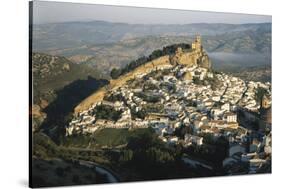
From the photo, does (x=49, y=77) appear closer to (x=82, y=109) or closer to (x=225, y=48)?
(x=82, y=109)

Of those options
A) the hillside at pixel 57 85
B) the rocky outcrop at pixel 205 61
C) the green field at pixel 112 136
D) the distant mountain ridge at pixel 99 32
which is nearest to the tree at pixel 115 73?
the hillside at pixel 57 85

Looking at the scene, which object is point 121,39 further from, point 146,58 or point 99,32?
point 146,58

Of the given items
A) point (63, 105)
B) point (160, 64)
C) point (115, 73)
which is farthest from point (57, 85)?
point (160, 64)

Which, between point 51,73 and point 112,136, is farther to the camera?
point 112,136

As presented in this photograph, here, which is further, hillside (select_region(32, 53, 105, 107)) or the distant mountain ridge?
the distant mountain ridge

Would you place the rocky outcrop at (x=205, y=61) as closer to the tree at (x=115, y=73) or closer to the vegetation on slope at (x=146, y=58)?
the vegetation on slope at (x=146, y=58)

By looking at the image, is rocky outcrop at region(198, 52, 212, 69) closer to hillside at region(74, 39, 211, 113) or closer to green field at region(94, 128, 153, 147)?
hillside at region(74, 39, 211, 113)

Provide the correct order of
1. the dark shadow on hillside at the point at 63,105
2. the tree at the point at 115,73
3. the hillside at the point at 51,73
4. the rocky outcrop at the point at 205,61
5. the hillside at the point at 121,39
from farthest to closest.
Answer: the rocky outcrop at the point at 205,61 < the tree at the point at 115,73 < the hillside at the point at 121,39 < the dark shadow on hillside at the point at 63,105 < the hillside at the point at 51,73

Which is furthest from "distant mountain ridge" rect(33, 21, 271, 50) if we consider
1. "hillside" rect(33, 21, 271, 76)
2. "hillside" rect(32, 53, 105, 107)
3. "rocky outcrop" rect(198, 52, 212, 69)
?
"rocky outcrop" rect(198, 52, 212, 69)
